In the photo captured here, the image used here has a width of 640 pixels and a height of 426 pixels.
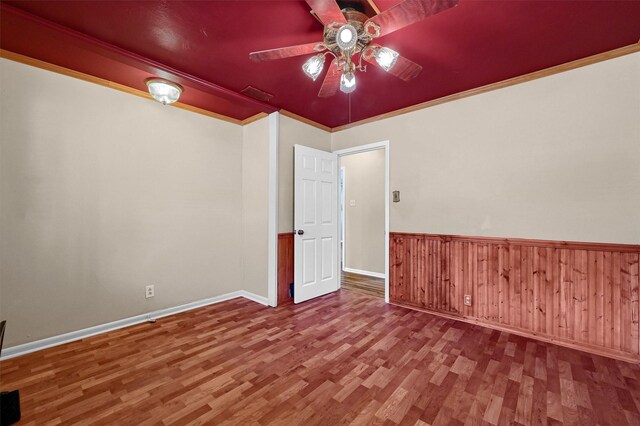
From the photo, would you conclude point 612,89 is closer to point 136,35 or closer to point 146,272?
point 136,35

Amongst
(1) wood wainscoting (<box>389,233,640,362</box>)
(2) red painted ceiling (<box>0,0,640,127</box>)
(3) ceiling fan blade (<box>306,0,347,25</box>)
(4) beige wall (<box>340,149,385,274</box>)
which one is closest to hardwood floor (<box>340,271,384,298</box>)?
(4) beige wall (<box>340,149,385,274</box>)

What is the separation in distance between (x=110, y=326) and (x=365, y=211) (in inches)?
158

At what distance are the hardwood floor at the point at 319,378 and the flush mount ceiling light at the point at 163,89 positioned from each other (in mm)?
2362

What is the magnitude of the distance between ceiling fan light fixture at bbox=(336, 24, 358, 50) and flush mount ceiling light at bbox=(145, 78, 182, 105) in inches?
74.0

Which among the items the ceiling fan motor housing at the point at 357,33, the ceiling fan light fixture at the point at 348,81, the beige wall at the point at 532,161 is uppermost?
the ceiling fan motor housing at the point at 357,33

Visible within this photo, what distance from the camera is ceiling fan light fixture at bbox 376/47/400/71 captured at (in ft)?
5.87

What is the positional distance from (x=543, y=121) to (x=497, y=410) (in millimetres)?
2512

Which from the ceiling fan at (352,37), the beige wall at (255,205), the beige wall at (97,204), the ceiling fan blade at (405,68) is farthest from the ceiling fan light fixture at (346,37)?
the beige wall at (97,204)

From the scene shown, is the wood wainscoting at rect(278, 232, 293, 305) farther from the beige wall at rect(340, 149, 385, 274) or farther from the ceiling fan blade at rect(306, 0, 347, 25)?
the ceiling fan blade at rect(306, 0, 347, 25)

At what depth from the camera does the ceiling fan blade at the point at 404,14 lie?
1.32 m

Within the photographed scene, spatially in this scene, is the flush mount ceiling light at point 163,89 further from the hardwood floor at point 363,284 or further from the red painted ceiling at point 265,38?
the hardwood floor at point 363,284

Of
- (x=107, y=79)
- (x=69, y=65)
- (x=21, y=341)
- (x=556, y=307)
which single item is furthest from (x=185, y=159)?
(x=556, y=307)

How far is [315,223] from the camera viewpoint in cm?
373

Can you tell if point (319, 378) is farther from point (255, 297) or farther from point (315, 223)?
point (315, 223)
